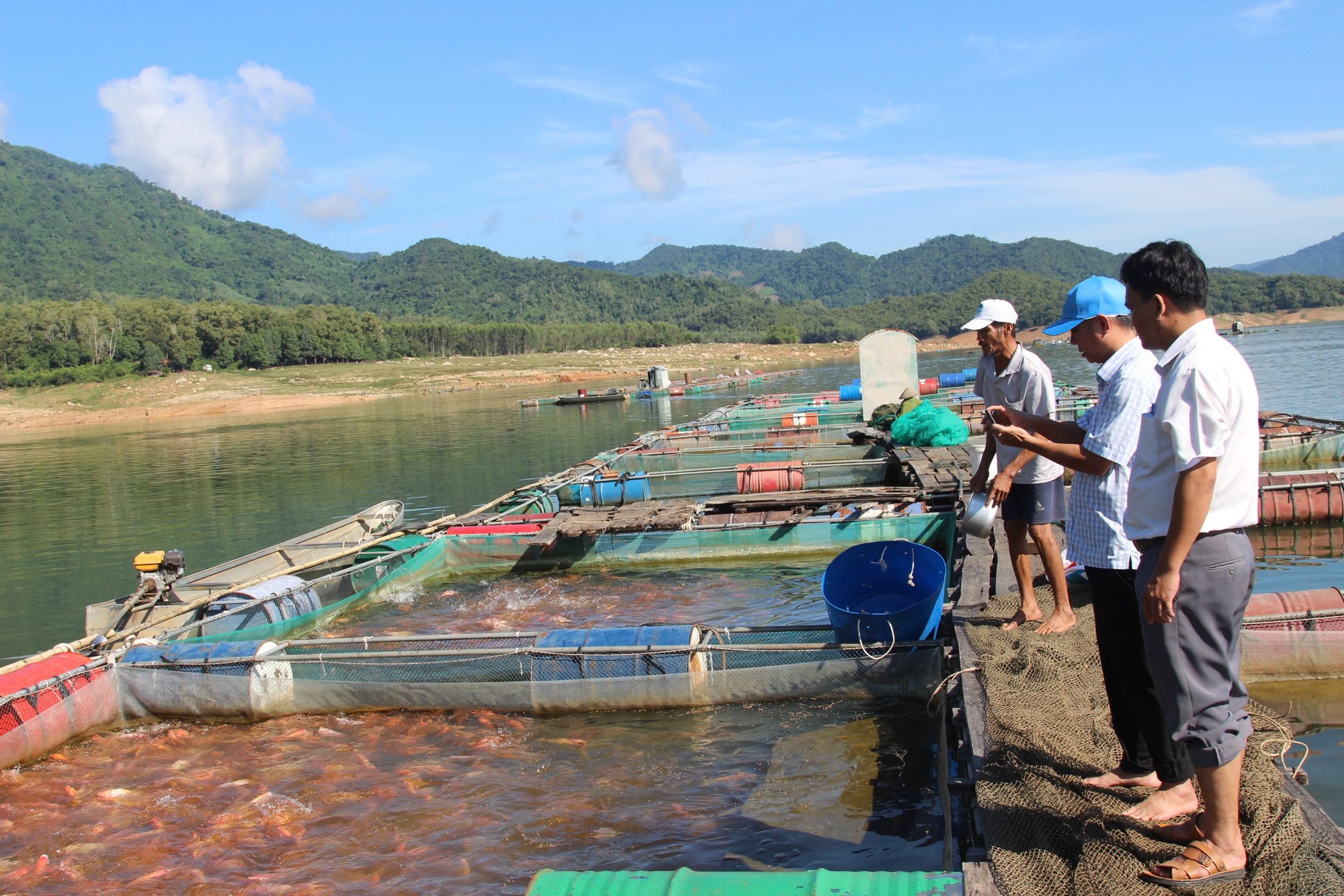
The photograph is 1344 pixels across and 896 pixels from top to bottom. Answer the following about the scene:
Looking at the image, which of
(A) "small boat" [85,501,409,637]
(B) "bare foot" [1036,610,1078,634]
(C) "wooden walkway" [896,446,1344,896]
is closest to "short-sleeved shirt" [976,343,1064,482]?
(B) "bare foot" [1036,610,1078,634]

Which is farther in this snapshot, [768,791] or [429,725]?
[429,725]

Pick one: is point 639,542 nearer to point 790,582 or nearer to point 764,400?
point 790,582

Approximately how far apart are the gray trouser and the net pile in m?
0.55

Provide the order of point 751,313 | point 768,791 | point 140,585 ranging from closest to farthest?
point 768,791 < point 140,585 < point 751,313

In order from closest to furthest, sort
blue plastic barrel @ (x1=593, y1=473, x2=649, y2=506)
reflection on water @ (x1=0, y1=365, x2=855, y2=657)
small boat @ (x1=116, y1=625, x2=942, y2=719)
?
1. small boat @ (x1=116, y1=625, x2=942, y2=719)
2. blue plastic barrel @ (x1=593, y1=473, x2=649, y2=506)
3. reflection on water @ (x1=0, y1=365, x2=855, y2=657)

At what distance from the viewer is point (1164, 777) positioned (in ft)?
12.8

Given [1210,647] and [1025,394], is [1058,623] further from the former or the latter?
[1210,647]

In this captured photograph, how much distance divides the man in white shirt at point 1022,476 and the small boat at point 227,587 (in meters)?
8.87

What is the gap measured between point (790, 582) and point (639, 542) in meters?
2.62

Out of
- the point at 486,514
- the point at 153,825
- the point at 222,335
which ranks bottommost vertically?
the point at 153,825

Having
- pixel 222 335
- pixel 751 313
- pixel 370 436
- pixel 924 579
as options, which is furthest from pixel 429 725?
pixel 751 313

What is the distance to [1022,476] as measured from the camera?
20.1 ft

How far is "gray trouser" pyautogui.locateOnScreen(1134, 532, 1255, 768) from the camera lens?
318 cm

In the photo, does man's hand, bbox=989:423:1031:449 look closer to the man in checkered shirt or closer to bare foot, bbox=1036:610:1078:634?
the man in checkered shirt
